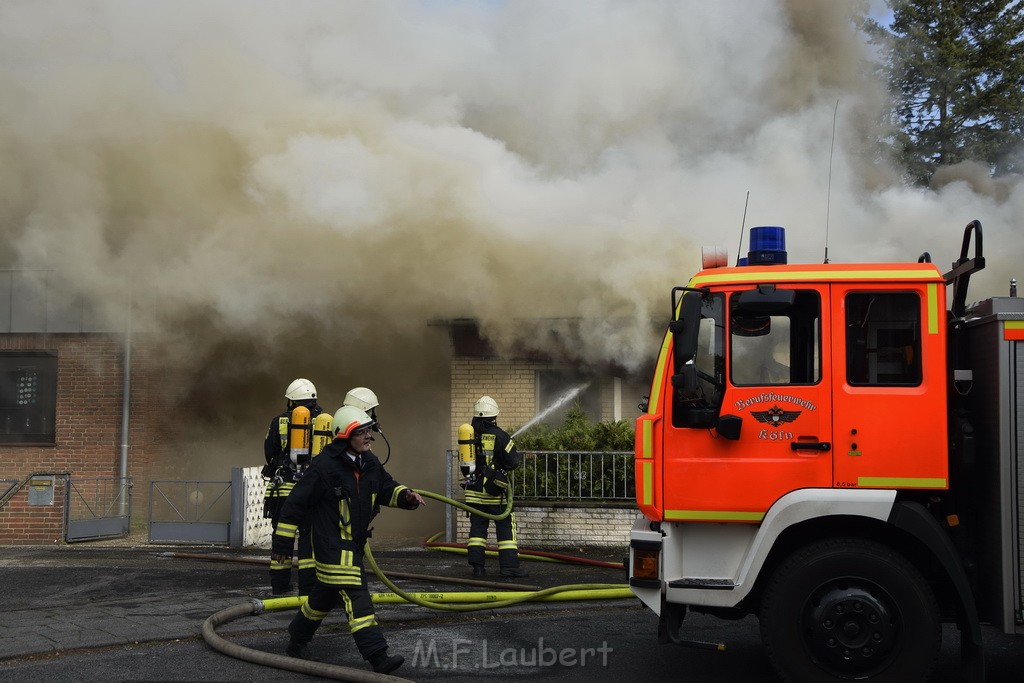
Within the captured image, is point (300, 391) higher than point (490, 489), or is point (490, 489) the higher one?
point (300, 391)

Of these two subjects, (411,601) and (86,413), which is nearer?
(411,601)

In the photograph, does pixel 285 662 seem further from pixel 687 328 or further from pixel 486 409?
pixel 486 409

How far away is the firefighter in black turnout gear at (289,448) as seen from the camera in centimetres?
859

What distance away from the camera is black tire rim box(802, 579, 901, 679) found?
5230 millimetres

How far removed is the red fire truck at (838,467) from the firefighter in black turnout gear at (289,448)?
3975 mm

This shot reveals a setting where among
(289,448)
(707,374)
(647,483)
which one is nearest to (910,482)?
(707,374)

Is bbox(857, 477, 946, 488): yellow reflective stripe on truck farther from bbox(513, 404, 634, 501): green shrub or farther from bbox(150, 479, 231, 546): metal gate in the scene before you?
bbox(150, 479, 231, 546): metal gate

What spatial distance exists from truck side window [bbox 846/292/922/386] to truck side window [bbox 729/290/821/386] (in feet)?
0.60

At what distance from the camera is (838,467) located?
5.44 m

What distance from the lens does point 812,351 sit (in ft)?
18.2

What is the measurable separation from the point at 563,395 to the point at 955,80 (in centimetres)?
1152

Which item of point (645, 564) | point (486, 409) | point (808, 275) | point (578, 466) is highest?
point (808, 275)

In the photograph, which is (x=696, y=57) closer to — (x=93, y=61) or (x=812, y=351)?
(x=93, y=61)

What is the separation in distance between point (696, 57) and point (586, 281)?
369 cm
